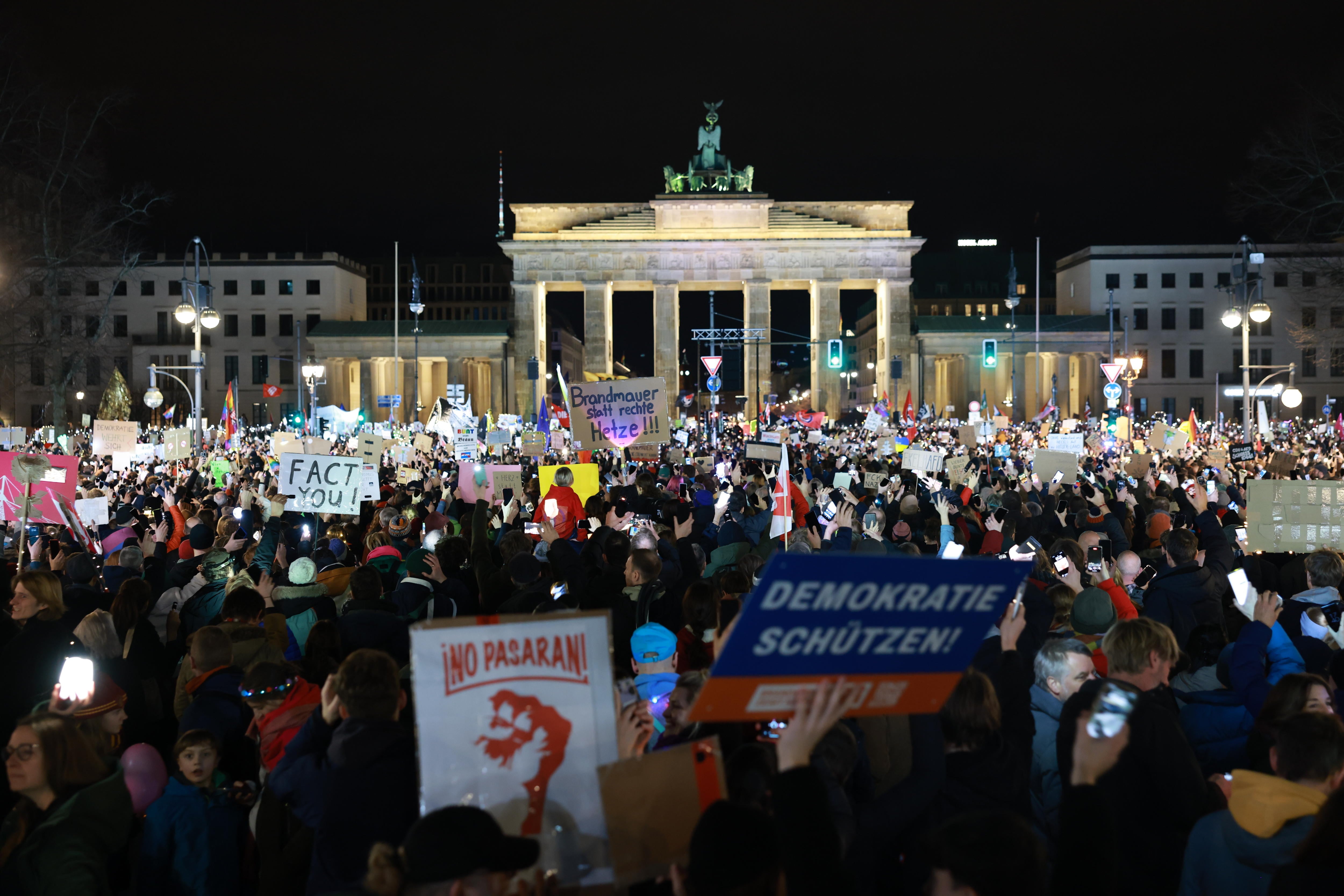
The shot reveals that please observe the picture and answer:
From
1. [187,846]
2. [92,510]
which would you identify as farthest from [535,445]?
[187,846]

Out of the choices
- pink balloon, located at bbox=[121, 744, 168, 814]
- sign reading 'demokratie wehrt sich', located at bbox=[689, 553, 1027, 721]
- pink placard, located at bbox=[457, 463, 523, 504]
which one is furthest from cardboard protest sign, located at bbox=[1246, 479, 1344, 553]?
pink placard, located at bbox=[457, 463, 523, 504]

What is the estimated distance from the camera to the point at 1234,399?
259 feet

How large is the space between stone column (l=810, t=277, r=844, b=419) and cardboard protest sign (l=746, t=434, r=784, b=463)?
50.9 metres

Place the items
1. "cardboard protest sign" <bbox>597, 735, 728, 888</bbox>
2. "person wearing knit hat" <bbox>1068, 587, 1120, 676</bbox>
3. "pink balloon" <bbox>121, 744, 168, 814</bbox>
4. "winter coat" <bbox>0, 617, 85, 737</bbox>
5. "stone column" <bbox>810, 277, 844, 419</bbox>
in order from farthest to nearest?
1. "stone column" <bbox>810, 277, 844, 419</bbox>
2. "person wearing knit hat" <bbox>1068, 587, 1120, 676</bbox>
3. "winter coat" <bbox>0, 617, 85, 737</bbox>
4. "pink balloon" <bbox>121, 744, 168, 814</bbox>
5. "cardboard protest sign" <bbox>597, 735, 728, 888</bbox>

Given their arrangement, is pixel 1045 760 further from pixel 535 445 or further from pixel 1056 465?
pixel 535 445

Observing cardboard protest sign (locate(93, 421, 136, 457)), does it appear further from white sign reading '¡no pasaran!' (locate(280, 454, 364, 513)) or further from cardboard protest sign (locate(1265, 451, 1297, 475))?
cardboard protest sign (locate(1265, 451, 1297, 475))

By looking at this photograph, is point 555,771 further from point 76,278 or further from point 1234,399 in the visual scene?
point 1234,399

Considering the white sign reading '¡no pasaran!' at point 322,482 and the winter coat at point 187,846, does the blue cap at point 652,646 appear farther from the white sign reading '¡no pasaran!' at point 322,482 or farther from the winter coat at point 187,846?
the white sign reading '¡no pasaran!' at point 322,482

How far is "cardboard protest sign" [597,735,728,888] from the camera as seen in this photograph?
3.13m

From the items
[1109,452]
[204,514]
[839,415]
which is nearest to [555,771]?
[204,514]

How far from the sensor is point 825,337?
70.5 meters

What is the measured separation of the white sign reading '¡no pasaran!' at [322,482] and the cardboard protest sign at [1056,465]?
923cm

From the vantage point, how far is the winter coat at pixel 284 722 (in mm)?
4824

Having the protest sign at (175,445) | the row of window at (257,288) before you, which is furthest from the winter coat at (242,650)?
the row of window at (257,288)
